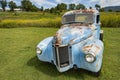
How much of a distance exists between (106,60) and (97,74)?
1.66 m

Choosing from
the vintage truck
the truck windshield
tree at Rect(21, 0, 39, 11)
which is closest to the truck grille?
the vintage truck

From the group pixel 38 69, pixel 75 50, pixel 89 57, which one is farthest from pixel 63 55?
pixel 38 69

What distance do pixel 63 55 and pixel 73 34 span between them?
0.78 metres

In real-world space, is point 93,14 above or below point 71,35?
above

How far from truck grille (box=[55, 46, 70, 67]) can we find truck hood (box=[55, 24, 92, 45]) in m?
0.17

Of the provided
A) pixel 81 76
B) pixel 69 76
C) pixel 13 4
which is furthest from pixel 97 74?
pixel 13 4

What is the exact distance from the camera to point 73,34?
17.8 ft

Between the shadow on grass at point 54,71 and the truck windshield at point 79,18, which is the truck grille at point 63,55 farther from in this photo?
the truck windshield at point 79,18

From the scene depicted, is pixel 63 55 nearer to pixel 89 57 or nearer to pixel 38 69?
pixel 89 57

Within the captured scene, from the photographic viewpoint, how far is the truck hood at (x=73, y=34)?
201 inches

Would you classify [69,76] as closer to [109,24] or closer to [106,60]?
[106,60]

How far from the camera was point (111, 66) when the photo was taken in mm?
6152

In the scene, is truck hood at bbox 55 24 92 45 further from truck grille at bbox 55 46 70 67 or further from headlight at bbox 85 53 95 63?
headlight at bbox 85 53 95 63

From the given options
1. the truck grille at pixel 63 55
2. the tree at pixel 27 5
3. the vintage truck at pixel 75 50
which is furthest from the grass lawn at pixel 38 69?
the tree at pixel 27 5
